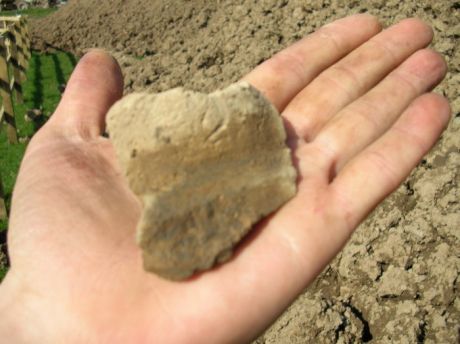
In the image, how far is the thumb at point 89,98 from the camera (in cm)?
254

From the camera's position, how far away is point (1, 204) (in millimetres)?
4520

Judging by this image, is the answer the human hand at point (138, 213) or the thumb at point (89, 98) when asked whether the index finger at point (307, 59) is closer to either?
the human hand at point (138, 213)

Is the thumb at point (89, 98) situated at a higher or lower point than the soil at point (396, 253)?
higher

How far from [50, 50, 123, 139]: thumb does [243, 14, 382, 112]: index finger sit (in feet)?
2.62

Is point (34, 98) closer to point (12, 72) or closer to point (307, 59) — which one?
point (12, 72)

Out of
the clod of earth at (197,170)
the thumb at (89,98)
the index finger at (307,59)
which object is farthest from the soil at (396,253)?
the thumb at (89,98)

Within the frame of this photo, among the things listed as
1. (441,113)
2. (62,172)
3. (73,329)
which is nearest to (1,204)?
(62,172)

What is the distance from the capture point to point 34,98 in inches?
306

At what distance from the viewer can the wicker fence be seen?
587 centimetres

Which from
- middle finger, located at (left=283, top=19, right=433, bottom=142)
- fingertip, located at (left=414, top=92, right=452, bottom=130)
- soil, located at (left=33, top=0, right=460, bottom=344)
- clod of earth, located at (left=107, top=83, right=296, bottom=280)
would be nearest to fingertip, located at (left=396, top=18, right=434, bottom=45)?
middle finger, located at (left=283, top=19, right=433, bottom=142)

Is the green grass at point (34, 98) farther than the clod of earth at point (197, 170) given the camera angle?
Yes

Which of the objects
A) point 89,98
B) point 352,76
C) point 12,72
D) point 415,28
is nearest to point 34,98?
point 12,72

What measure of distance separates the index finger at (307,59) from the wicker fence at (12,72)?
2.95 metres

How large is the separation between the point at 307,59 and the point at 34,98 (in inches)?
238
